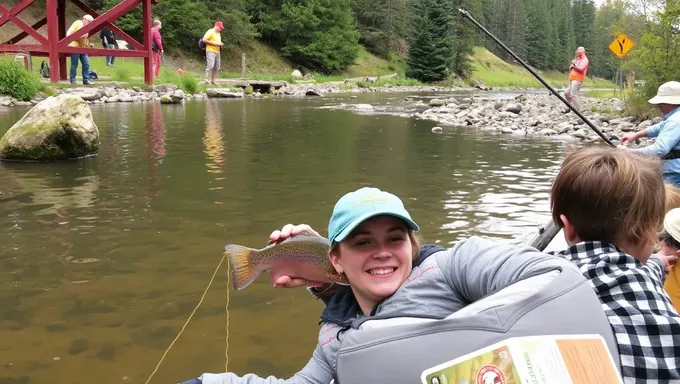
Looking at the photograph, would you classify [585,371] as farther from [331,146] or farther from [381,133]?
[381,133]

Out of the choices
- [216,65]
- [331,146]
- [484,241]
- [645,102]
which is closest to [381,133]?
[331,146]

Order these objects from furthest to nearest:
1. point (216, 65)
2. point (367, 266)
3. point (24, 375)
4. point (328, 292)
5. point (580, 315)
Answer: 1. point (216, 65)
2. point (24, 375)
3. point (328, 292)
4. point (367, 266)
5. point (580, 315)

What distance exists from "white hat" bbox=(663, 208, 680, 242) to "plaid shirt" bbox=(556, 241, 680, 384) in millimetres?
1205

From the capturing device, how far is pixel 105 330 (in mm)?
3965

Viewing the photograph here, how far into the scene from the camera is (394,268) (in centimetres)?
218

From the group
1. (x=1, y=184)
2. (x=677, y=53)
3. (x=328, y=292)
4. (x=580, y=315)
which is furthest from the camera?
(x=677, y=53)

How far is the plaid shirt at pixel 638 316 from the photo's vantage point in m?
1.73

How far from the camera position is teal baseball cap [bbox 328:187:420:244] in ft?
6.95

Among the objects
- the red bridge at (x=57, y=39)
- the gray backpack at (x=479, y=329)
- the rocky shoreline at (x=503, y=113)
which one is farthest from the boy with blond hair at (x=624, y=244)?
the red bridge at (x=57, y=39)

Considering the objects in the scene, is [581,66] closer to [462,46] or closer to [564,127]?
[564,127]

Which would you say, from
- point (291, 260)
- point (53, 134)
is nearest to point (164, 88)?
point (53, 134)

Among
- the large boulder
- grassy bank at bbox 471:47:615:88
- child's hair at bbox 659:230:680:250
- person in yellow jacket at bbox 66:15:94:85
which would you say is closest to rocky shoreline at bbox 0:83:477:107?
person in yellow jacket at bbox 66:15:94:85

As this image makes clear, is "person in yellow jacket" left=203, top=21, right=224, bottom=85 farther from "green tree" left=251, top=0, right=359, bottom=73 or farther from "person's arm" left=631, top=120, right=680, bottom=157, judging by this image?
"green tree" left=251, top=0, right=359, bottom=73

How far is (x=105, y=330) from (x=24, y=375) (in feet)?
1.99
